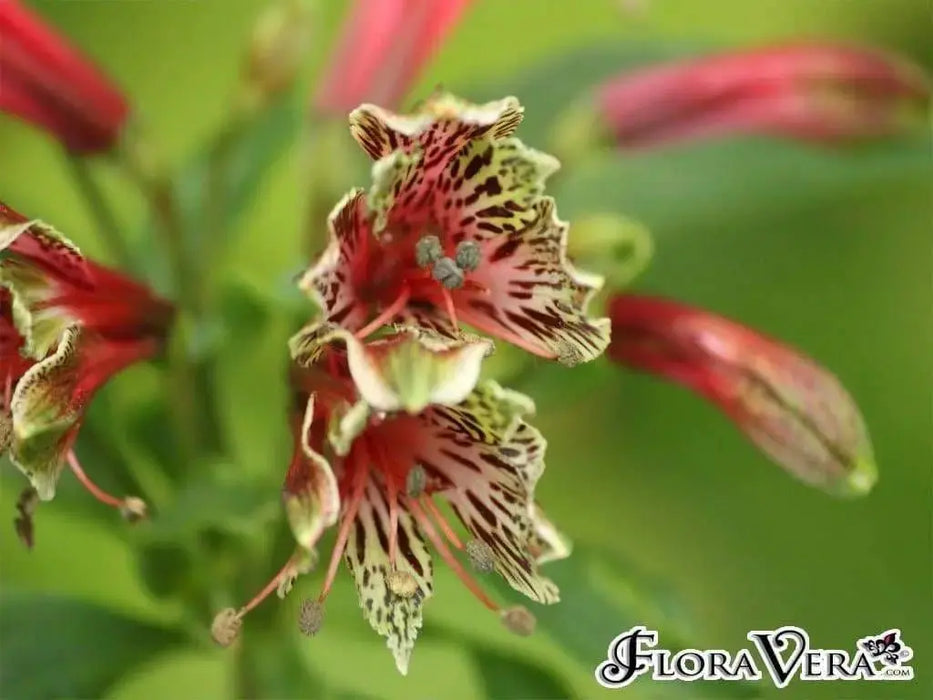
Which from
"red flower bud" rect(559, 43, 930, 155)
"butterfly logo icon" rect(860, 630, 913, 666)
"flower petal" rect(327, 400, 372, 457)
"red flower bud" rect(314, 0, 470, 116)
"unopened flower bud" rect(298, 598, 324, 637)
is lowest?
"unopened flower bud" rect(298, 598, 324, 637)

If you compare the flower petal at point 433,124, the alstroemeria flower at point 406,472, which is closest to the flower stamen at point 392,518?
the alstroemeria flower at point 406,472

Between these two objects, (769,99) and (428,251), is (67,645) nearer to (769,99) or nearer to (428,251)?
(428,251)

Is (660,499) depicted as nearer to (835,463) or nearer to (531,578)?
(835,463)

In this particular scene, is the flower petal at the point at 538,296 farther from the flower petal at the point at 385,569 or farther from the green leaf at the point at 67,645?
the green leaf at the point at 67,645

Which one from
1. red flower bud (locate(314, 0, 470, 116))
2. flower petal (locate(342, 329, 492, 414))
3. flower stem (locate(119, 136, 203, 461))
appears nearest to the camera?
flower petal (locate(342, 329, 492, 414))

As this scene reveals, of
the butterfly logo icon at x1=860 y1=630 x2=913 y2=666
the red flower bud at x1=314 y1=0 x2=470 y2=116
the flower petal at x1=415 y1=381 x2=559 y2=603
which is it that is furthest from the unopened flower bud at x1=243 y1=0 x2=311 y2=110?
the butterfly logo icon at x1=860 y1=630 x2=913 y2=666

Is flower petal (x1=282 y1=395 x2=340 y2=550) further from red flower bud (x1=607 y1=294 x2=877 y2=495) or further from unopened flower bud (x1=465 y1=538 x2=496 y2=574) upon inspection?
red flower bud (x1=607 y1=294 x2=877 y2=495)

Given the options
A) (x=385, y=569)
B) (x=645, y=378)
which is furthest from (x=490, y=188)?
(x=645, y=378)
